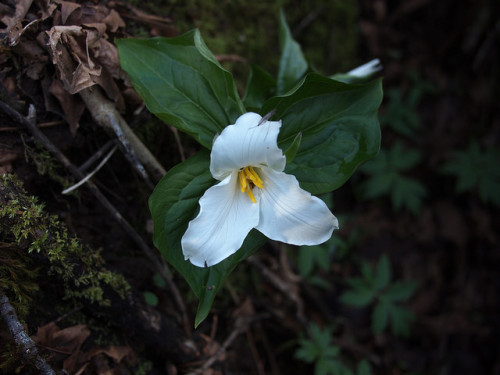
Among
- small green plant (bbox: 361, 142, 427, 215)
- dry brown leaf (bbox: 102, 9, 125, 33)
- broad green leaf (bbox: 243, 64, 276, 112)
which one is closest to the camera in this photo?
dry brown leaf (bbox: 102, 9, 125, 33)

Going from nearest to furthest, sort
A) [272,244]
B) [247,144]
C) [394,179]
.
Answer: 1. [247,144]
2. [272,244]
3. [394,179]

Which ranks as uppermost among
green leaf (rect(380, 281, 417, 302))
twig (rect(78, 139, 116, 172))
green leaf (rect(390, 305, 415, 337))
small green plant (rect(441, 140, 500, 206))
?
twig (rect(78, 139, 116, 172))

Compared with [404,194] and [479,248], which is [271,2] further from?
[479,248]

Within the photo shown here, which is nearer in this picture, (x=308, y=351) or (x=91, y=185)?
(x=91, y=185)

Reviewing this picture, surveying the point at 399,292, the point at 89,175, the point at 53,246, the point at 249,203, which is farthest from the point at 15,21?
the point at 399,292

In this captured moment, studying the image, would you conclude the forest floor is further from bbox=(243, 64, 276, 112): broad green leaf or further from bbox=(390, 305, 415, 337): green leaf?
bbox=(243, 64, 276, 112): broad green leaf

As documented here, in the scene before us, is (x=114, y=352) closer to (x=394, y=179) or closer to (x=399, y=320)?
(x=399, y=320)

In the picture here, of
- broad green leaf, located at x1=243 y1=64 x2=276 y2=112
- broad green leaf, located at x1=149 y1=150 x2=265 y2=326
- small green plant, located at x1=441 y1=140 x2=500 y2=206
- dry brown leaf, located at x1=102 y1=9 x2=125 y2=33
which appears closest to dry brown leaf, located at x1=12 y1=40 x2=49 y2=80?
dry brown leaf, located at x1=102 y1=9 x2=125 y2=33
